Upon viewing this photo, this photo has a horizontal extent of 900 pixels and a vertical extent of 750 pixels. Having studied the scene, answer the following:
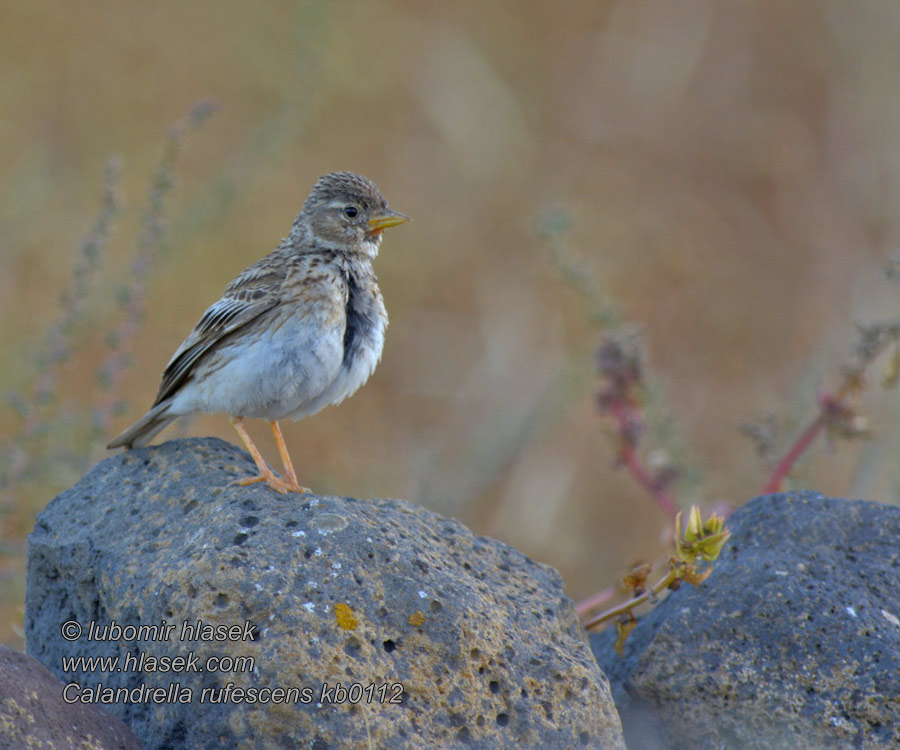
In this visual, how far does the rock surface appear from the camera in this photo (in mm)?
3168

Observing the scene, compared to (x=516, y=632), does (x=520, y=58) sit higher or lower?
higher

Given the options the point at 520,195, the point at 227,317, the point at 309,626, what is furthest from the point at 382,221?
the point at 520,195

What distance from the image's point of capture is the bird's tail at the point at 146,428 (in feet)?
16.2

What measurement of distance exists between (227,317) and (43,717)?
7.59 ft

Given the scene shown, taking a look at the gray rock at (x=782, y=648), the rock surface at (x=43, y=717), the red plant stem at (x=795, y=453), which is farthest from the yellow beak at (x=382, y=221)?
the rock surface at (x=43, y=717)

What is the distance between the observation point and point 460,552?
13.4 ft

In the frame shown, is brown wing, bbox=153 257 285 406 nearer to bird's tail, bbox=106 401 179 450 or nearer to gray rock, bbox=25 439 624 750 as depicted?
bird's tail, bbox=106 401 179 450

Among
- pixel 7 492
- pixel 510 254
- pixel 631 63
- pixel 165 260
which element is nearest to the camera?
pixel 7 492

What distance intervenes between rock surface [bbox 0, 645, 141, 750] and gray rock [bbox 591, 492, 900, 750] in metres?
1.76

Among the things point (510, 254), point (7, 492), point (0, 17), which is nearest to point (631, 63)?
point (510, 254)

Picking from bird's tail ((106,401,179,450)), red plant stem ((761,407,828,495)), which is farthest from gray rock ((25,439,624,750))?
red plant stem ((761,407,828,495))

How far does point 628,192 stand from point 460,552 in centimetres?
1014

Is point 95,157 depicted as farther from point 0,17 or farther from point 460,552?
point 460,552

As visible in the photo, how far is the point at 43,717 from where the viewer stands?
128 inches
